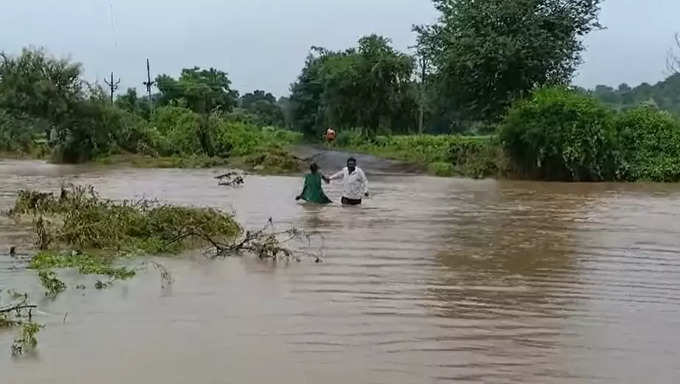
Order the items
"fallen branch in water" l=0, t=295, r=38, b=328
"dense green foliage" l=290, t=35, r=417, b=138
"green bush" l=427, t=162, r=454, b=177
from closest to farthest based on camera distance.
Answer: "fallen branch in water" l=0, t=295, r=38, b=328 < "green bush" l=427, t=162, r=454, b=177 < "dense green foliage" l=290, t=35, r=417, b=138

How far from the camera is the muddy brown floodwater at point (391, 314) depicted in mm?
6395

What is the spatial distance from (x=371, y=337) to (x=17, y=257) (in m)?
6.26

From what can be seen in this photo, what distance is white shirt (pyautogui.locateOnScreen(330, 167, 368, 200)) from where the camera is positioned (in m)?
19.0

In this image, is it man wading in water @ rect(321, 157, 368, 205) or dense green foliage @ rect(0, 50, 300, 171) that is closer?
man wading in water @ rect(321, 157, 368, 205)

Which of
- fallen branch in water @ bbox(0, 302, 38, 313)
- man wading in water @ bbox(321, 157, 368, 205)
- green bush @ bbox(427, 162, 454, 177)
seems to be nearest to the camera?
fallen branch in water @ bbox(0, 302, 38, 313)

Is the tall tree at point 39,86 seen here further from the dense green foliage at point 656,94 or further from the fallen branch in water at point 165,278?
the dense green foliage at point 656,94

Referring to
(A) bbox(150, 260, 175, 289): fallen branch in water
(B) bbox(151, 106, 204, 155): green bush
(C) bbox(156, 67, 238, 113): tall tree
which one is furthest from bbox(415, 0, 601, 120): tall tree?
(A) bbox(150, 260, 175, 289): fallen branch in water

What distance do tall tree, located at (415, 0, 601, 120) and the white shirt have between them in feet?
67.4

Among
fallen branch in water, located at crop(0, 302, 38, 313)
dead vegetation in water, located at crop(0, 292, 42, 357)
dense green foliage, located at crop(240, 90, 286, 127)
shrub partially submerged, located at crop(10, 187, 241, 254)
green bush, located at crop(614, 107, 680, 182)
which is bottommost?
dead vegetation in water, located at crop(0, 292, 42, 357)

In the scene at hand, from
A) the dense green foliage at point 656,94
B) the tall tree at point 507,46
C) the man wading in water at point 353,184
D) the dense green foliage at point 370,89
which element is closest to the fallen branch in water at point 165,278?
the man wading in water at point 353,184

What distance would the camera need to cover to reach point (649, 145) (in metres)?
33.1

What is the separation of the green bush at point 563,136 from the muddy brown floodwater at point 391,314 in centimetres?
1605

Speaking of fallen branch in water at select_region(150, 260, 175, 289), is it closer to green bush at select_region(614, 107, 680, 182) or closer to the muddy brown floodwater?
the muddy brown floodwater

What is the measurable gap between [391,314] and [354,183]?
11112 mm
